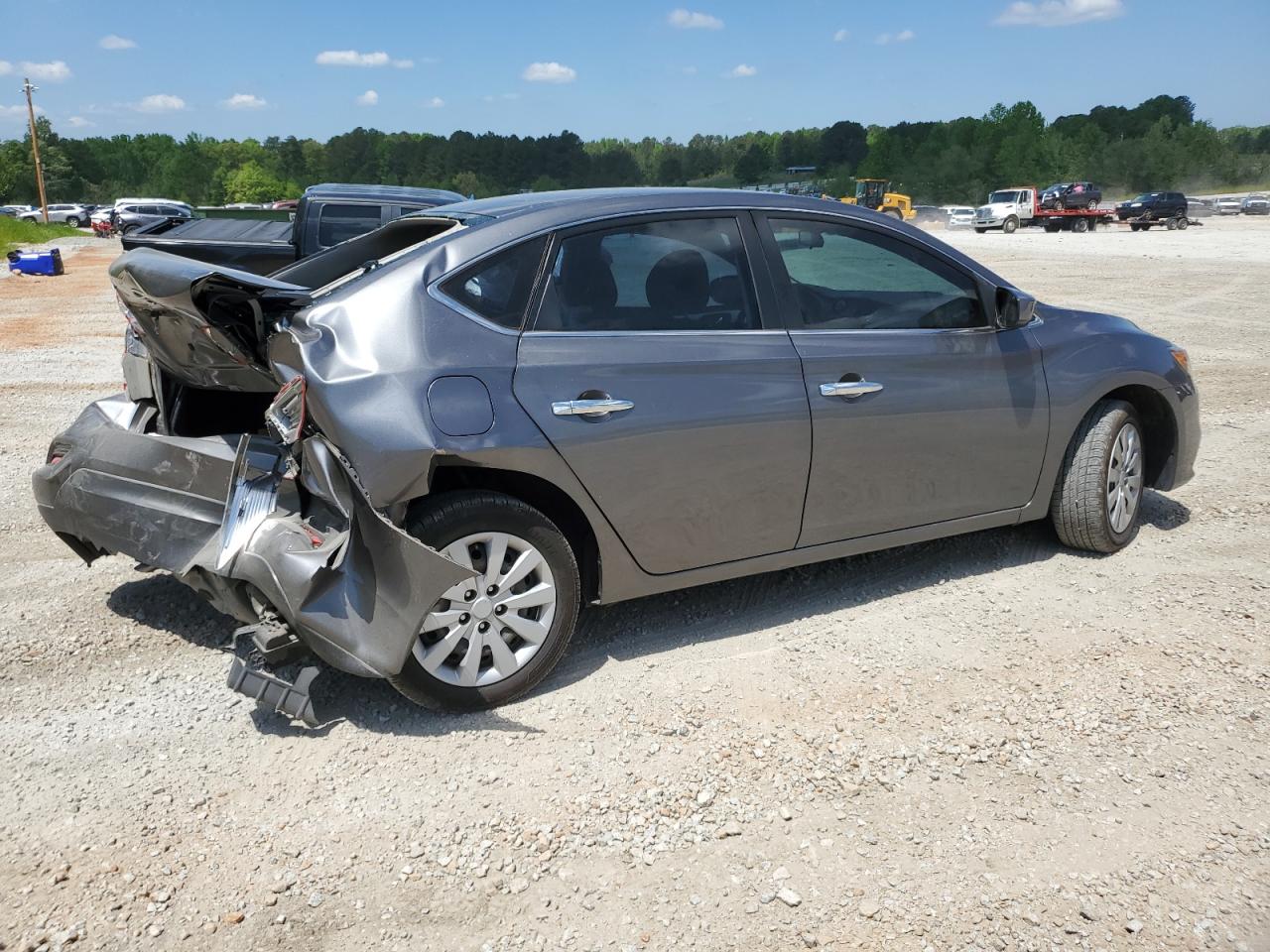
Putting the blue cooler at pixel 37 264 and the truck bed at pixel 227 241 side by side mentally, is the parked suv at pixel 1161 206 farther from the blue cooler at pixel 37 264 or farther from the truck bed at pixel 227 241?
the truck bed at pixel 227 241

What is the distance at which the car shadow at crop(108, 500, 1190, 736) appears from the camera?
372 cm

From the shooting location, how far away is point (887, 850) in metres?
2.95

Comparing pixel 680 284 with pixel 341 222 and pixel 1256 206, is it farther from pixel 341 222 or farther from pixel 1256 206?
pixel 1256 206

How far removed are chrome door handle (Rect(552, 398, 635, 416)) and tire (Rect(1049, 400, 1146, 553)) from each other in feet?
7.73

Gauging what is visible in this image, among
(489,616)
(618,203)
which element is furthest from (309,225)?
(489,616)

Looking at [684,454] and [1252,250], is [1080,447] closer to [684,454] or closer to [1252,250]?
[684,454]

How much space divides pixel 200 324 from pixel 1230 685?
384 centimetres

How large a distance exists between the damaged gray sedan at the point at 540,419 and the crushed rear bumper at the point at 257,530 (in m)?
0.01

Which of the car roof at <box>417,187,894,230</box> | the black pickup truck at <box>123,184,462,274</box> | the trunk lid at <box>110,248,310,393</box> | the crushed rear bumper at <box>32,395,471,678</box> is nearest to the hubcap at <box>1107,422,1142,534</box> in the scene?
the car roof at <box>417,187,894,230</box>

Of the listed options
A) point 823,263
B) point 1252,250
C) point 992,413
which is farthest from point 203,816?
point 1252,250

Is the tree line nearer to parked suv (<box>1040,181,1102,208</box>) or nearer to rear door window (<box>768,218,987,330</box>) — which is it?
parked suv (<box>1040,181,1102,208</box>)

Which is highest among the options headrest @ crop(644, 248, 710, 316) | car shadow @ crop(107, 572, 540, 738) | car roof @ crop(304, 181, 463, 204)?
car roof @ crop(304, 181, 463, 204)

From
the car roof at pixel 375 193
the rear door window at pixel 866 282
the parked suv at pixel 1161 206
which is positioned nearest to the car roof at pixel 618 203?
the rear door window at pixel 866 282

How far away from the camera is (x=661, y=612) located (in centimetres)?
459
